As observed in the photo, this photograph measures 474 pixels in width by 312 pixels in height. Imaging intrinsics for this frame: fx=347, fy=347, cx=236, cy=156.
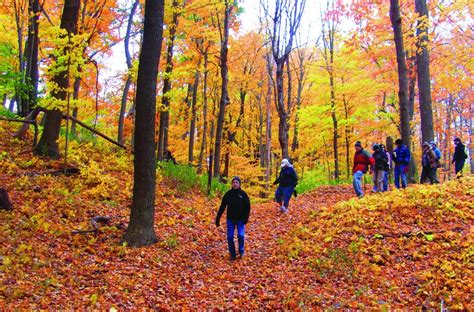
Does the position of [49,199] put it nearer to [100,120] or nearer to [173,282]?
[173,282]

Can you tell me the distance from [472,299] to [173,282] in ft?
15.5

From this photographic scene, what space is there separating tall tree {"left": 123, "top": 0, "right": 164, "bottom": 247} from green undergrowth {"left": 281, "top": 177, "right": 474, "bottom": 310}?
3292 millimetres

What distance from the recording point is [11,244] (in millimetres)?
6363

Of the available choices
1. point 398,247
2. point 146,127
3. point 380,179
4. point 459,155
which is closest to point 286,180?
point 380,179

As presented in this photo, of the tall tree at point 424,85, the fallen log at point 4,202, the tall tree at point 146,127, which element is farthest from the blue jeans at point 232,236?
the tall tree at point 424,85

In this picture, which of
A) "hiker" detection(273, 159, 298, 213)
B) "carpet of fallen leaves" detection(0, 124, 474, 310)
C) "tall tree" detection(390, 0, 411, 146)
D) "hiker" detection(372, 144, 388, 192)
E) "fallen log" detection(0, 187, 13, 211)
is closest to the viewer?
"carpet of fallen leaves" detection(0, 124, 474, 310)

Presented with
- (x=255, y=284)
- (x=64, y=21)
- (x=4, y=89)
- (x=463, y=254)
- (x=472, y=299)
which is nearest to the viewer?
(x=472, y=299)

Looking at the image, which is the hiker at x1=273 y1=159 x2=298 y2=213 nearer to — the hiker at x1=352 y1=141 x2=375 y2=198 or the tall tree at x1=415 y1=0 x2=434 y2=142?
the hiker at x1=352 y1=141 x2=375 y2=198

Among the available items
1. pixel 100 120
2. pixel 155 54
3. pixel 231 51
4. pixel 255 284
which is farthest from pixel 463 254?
pixel 100 120

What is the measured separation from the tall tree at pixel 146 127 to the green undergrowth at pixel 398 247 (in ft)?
10.8

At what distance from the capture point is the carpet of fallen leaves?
541 centimetres

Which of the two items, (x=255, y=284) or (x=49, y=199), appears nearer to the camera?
(x=255, y=284)

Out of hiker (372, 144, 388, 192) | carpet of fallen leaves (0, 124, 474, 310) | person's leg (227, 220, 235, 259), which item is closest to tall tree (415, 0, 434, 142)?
hiker (372, 144, 388, 192)

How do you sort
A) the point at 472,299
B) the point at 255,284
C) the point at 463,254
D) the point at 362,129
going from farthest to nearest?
the point at 362,129 < the point at 255,284 < the point at 463,254 < the point at 472,299
